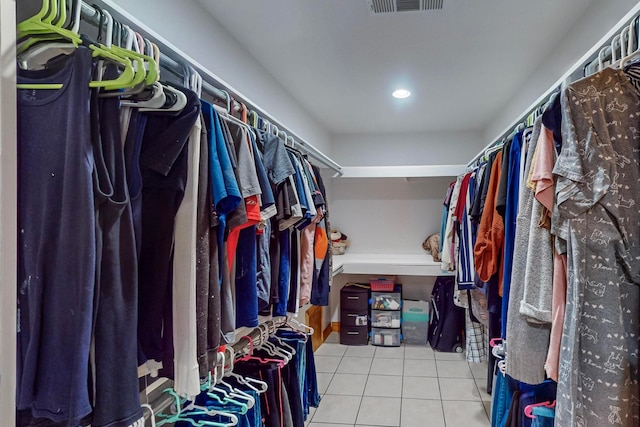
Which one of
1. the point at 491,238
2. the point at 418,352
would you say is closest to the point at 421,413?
the point at 418,352

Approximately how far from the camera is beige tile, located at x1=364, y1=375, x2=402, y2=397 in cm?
298

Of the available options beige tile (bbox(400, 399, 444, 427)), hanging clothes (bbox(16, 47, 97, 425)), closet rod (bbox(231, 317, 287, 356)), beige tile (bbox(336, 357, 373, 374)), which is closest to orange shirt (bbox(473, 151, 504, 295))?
closet rod (bbox(231, 317, 287, 356))

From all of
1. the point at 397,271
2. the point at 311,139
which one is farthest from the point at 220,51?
the point at 397,271

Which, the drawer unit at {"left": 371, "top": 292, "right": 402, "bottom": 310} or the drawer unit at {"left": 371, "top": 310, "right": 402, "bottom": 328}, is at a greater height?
the drawer unit at {"left": 371, "top": 292, "right": 402, "bottom": 310}

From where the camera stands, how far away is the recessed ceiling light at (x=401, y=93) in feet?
10.1

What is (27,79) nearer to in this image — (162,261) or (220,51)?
(162,261)

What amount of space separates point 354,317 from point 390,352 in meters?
0.51

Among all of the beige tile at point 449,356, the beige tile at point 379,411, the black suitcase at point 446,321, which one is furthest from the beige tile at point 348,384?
the black suitcase at point 446,321

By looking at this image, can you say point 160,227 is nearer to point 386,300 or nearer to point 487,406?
point 487,406

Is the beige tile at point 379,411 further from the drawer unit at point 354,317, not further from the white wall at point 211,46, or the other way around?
the white wall at point 211,46

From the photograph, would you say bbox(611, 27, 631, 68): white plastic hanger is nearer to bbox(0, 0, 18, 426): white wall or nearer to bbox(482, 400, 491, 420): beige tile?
bbox(0, 0, 18, 426): white wall

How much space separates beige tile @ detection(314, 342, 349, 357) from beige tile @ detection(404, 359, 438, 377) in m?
0.67

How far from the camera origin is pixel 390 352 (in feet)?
12.9

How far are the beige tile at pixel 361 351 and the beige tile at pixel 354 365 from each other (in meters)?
0.11
